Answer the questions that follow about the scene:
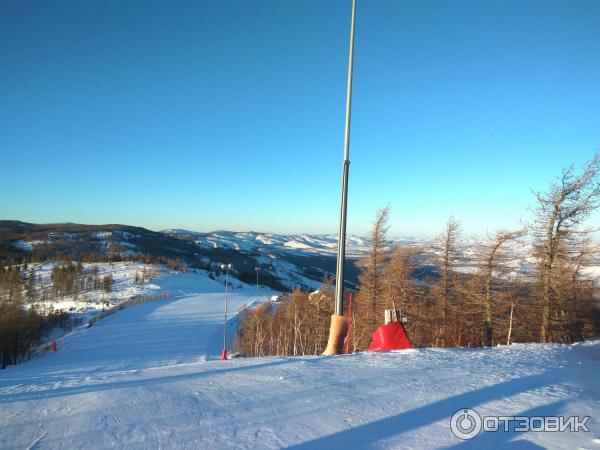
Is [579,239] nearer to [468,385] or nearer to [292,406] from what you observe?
[468,385]

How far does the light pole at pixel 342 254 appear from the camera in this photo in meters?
7.73

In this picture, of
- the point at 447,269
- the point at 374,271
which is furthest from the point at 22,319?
the point at 447,269

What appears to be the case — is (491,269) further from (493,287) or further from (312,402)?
(312,402)

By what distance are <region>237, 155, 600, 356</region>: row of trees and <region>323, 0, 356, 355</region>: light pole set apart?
7.62m

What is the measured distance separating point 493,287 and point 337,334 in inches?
523

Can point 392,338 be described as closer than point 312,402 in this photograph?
No

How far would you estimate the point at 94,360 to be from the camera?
89.6 ft

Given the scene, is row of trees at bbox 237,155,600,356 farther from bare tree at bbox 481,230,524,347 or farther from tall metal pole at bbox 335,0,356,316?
tall metal pole at bbox 335,0,356,316

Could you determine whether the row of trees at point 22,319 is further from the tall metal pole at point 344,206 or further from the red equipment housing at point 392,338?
the tall metal pole at point 344,206

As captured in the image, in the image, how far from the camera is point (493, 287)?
57.4 ft

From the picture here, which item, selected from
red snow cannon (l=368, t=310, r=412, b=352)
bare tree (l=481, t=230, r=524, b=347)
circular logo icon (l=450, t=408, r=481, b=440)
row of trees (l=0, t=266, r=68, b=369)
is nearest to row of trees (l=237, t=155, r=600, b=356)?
bare tree (l=481, t=230, r=524, b=347)

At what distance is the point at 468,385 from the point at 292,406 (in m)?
2.90

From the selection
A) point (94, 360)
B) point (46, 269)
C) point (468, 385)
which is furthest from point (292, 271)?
point (468, 385)

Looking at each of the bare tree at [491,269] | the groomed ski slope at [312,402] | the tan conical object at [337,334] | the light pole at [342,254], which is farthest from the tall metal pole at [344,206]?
the bare tree at [491,269]
